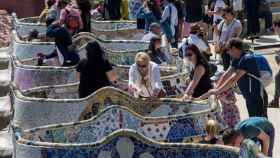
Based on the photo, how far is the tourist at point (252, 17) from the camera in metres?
21.4

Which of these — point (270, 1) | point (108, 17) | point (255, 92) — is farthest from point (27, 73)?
point (270, 1)

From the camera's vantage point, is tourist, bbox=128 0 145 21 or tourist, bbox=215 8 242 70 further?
tourist, bbox=128 0 145 21

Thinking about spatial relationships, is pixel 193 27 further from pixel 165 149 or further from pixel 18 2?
pixel 18 2

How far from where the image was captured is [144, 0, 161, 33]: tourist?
17.7 m

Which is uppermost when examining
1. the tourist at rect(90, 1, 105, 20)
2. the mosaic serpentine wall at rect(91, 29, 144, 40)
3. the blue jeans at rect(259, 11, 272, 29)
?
the tourist at rect(90, 1, 105, 20)

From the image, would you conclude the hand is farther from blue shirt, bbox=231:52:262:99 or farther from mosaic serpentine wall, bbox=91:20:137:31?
mosaic serpentine wall, bbox=91:20:137:31

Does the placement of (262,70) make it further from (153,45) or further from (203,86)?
(153,45)

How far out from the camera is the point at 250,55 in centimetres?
1036

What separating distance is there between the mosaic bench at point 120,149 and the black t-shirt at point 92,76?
259 cm

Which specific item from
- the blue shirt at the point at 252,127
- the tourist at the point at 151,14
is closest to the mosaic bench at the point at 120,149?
the blue shirt at the point at 252,127

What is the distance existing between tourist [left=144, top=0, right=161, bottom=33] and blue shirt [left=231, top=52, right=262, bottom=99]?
6.98m

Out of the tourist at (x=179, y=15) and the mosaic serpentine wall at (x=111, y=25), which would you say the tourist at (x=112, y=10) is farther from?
the mosaic serpentine wall at (x=111, y=25)

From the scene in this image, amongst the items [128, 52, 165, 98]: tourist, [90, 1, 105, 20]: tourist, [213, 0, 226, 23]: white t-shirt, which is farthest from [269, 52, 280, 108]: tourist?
[90, 1, 105, 20]: tourist

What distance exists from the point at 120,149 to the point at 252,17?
14.0m
